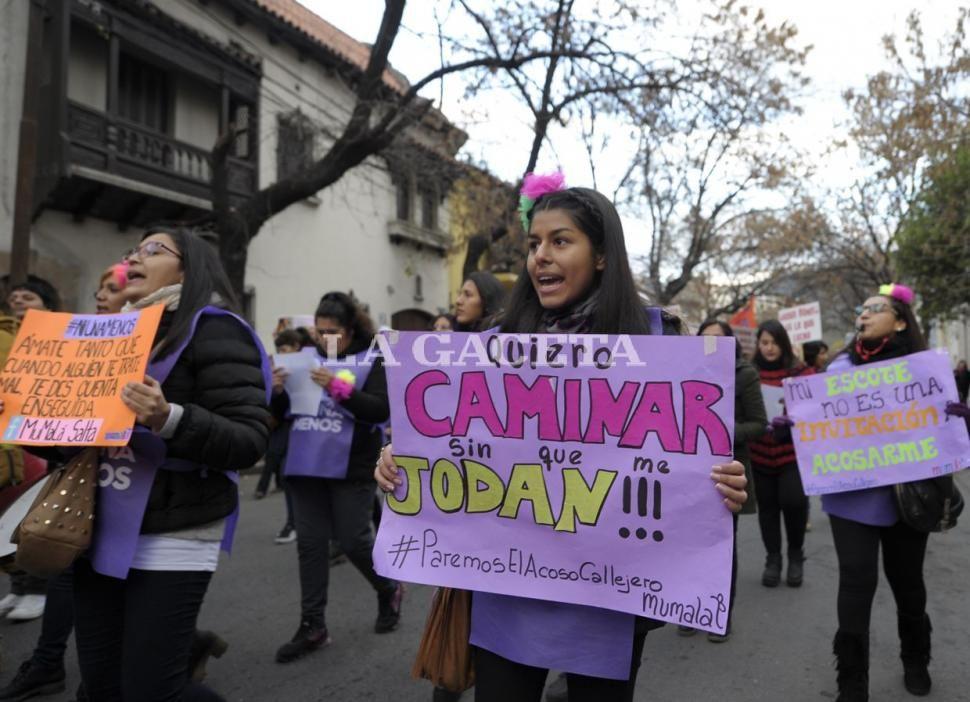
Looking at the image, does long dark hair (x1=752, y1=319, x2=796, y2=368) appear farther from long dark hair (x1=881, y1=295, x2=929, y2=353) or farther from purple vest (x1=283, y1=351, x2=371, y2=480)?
purple vest (x1=283, y1=351, x2=371, y2=480)

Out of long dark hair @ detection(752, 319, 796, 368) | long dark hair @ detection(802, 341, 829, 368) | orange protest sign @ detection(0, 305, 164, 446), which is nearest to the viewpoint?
orange protest sign @ detection(0, 305, 164, 446)

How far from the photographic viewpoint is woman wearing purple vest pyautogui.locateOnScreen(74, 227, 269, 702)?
1972mm

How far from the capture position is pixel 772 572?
504 cm

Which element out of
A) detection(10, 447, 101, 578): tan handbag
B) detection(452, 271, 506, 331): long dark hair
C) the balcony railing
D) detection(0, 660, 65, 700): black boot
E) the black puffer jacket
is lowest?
detection(0, 660, 65, 700): black boot

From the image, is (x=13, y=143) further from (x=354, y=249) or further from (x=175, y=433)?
(x=175, y=433)

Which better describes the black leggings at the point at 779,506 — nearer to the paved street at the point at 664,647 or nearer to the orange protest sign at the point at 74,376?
the paved street at the point at 664,647

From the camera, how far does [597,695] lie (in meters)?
1.73

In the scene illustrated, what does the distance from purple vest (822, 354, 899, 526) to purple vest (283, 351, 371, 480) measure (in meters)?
2.43

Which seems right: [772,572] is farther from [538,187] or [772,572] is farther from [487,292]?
[538,187]

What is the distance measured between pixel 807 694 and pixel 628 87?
26.6ft

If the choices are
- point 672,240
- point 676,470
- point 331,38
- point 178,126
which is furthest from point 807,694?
point 672,240

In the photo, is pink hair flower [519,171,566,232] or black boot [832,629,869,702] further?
black boot [832,629,869,702]

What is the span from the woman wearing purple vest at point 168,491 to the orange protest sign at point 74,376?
0.26 feet

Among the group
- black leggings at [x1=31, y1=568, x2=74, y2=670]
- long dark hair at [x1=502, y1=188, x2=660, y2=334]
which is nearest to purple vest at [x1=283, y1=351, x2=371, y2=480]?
black leggings at [x1=31, y1=568, x2=74, y2=670]
